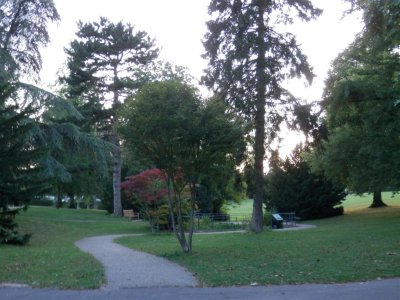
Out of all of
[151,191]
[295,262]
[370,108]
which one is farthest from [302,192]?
[295,262]

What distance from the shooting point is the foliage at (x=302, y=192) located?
42.8 metres

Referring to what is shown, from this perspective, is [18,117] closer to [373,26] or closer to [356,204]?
[373,26]

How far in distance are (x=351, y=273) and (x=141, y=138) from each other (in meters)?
7.20

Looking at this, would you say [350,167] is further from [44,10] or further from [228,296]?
[228,296]

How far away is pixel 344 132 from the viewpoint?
103ft

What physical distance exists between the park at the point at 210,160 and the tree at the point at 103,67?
0.15m

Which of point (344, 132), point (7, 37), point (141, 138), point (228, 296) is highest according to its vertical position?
point (7, 37)

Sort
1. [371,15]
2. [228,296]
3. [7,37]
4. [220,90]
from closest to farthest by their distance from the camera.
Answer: [228,296] → [371,15] → [220,90] → [7,37]

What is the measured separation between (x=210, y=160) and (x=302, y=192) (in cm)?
2803

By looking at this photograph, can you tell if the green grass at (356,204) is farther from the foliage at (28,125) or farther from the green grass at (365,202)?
the foliage at (28,125)

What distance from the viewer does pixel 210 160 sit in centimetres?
1609

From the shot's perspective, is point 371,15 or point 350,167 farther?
point 350,167

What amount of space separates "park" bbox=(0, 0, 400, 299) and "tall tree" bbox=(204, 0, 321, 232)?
0.06 m

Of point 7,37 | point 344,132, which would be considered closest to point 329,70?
point 344,132
